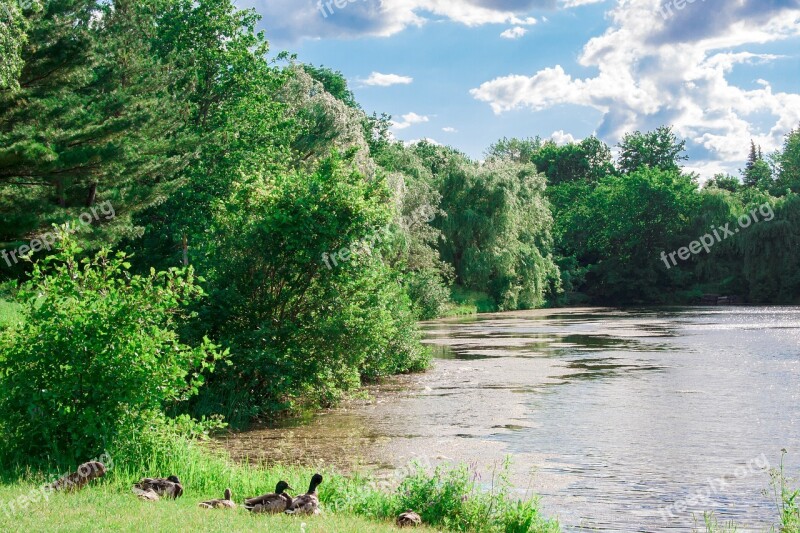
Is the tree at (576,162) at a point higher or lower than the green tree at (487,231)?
higher

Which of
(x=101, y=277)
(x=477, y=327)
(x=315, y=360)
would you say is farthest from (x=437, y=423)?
(x=477, y=327)

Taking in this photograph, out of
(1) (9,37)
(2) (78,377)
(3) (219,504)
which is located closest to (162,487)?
(3) (219,504)

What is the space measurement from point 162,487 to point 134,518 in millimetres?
1629

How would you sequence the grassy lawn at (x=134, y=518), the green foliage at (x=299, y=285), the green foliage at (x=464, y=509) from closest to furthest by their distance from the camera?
1. the grassy lawn at (x=134, y=518)
2. the green foliage at (x=464, y=509)
3. the green foliage at (x=299, y=285)

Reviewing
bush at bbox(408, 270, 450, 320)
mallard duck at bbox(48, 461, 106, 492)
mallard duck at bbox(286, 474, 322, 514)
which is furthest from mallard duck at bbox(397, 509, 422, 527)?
bush at bbox(408, 270, 450, 320)

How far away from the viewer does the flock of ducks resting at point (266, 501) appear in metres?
8.78

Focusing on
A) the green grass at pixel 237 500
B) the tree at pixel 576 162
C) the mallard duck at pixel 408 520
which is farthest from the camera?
the tree at pixel 576 162

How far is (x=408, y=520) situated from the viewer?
A: 9070 mm

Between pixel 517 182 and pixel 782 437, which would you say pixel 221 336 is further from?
pixel 517 182

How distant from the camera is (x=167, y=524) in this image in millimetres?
7504

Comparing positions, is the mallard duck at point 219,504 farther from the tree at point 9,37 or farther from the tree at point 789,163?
the tree at point 789,163

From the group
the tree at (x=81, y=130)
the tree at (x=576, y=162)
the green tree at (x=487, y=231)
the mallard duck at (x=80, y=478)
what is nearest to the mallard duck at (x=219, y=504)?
the mallard duck at (x=80, y=478)

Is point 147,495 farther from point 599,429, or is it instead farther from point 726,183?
point 726,183

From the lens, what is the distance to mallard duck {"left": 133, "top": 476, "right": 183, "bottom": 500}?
30.1 feet
